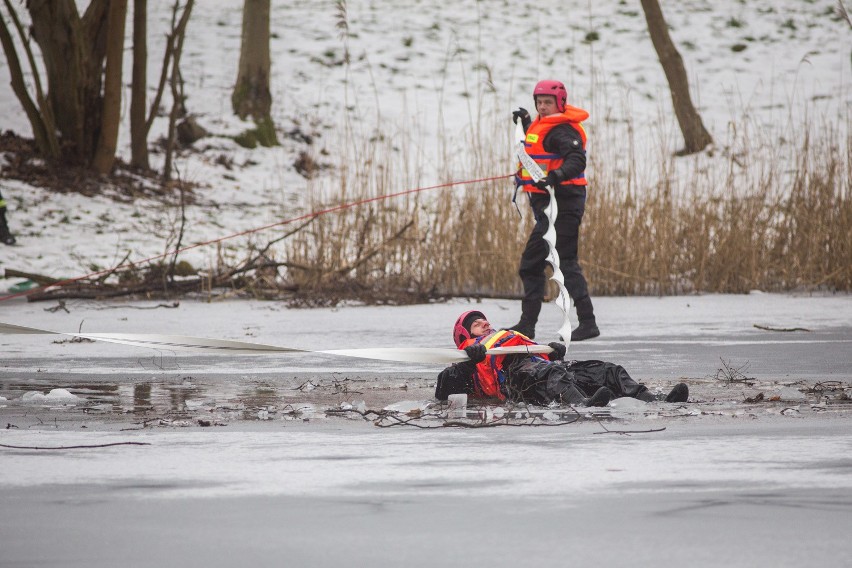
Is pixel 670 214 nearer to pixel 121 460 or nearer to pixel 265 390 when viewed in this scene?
pixel 265 390

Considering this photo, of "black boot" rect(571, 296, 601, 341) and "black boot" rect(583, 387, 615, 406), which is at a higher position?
"black boot" rect(571, 296, 601, 341)

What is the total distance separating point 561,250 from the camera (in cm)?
752

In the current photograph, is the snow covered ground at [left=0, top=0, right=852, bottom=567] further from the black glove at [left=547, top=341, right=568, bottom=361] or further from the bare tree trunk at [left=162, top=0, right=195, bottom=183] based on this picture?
the bare tree trunk at [left=162, top=0, right=195, bottom=183]

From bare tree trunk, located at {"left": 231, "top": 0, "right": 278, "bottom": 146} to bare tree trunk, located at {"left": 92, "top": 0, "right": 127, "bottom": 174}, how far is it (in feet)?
13.1

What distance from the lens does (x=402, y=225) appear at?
10625 mm

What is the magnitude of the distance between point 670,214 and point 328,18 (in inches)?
633

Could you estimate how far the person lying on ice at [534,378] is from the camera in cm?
452

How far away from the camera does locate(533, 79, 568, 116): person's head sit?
280 inches

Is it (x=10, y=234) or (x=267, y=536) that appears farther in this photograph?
(x=10, y=234)

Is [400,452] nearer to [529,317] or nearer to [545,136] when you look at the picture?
Answer: [529,317]

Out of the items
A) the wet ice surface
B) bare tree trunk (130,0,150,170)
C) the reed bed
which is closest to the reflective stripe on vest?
the wet ice surface

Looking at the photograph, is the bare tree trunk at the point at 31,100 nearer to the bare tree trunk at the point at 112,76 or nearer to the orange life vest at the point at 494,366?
the bare tree trunk at the point at 112,76

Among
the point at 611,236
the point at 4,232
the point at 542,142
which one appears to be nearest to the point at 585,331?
the point at 542,142

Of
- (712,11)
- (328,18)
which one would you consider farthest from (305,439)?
(712,11)
